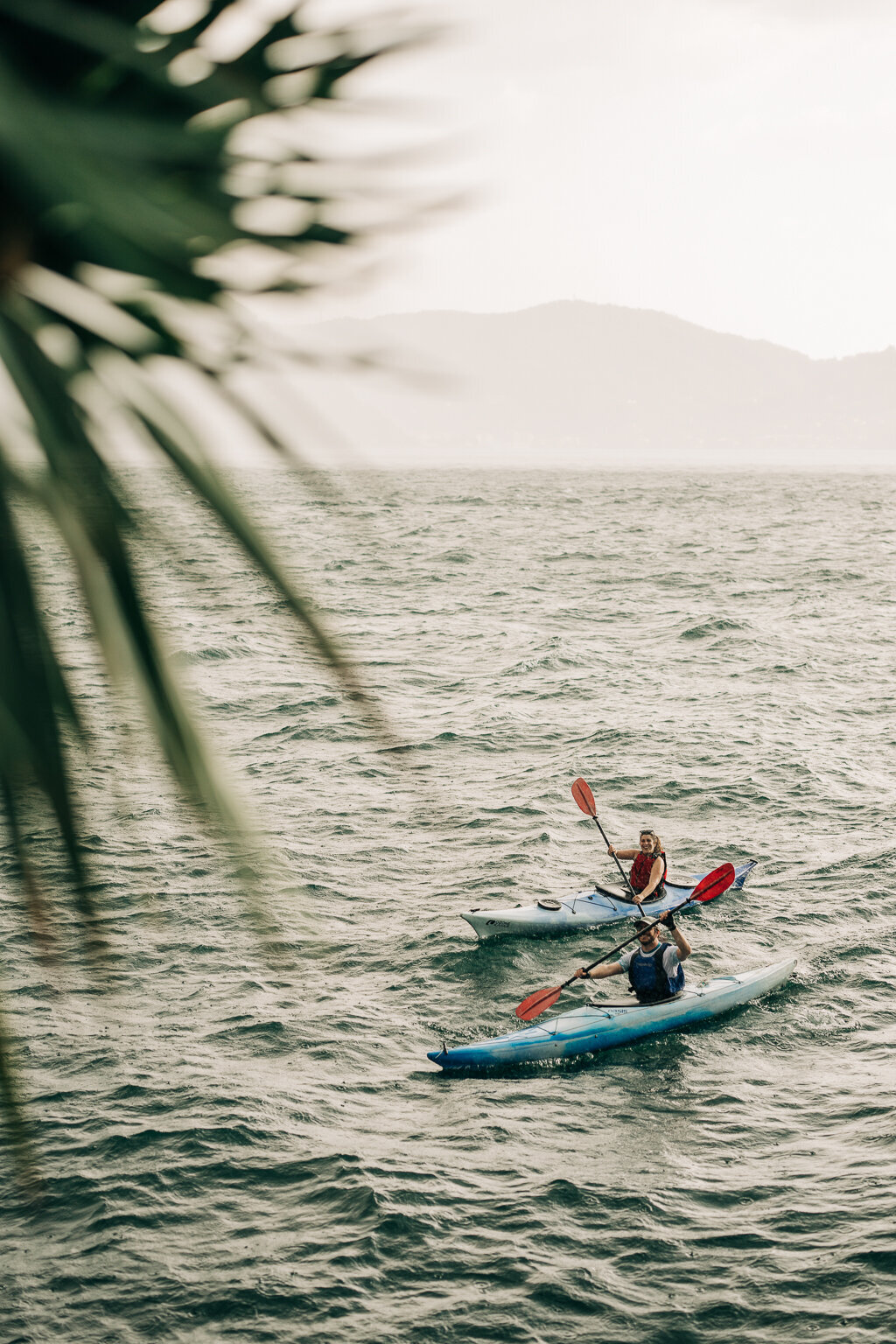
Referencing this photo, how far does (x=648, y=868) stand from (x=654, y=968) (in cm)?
190

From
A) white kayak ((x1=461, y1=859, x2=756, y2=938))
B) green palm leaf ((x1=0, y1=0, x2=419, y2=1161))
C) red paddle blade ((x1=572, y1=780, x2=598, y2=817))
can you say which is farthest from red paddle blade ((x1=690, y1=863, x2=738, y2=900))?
green palm leaf ((x1=0, y1=0, x2=419, y2=1161))

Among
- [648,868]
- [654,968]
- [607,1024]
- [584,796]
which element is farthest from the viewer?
[584,796]

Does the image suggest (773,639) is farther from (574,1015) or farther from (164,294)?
(164,294)

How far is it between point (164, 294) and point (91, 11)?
378mm

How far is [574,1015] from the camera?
1256cm

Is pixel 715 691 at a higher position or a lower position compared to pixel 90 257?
lower

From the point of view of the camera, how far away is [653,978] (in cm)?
1273

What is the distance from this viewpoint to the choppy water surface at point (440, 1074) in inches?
349

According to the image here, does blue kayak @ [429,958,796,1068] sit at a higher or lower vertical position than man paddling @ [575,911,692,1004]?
lower

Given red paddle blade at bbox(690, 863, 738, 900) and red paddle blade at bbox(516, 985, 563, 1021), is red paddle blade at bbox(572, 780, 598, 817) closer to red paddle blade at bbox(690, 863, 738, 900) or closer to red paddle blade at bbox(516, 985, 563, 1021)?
red paddle blade at bbox(690, 863, 738, 900)

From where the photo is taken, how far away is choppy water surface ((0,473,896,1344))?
887cm

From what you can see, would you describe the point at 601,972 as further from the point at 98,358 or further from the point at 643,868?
the point at 98,358

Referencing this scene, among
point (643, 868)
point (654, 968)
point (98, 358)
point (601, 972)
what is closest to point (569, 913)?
point (643, 868)

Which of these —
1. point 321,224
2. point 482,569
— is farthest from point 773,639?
point 321,224
